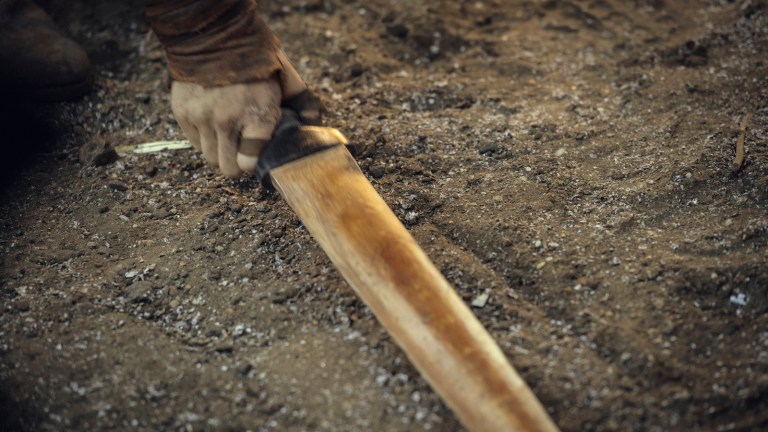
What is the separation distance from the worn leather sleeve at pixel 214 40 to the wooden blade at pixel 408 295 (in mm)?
332

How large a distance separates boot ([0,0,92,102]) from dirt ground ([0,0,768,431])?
7cm

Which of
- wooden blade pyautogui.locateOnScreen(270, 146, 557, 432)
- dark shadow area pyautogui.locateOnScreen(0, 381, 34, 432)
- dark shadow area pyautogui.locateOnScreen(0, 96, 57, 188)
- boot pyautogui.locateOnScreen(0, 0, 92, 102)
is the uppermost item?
wooden blade pyautogui.locateOnScreen(270, 146, 557, 432)

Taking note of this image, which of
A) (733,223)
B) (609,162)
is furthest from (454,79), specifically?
(733,223)

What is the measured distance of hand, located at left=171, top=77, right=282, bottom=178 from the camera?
189cm

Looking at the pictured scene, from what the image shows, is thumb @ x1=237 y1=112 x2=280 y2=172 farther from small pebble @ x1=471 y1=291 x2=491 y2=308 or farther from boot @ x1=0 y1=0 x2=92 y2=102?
boot @ x1=0 y1=0 x2=92 y2=102

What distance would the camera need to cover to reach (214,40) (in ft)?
6.34

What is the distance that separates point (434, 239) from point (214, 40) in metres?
0.88

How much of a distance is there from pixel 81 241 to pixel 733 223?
2.02m

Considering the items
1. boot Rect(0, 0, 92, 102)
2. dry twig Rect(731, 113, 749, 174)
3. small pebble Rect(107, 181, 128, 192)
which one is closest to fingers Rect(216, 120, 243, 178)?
small pebble Rect(107, 181, 128, 192)

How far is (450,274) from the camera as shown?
1.87 metres

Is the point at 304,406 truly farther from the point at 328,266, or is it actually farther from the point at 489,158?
the point at 489,158

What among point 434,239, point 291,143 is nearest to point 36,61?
point 291,143

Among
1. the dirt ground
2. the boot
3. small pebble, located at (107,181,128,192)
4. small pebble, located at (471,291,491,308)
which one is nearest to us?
the dirt ground

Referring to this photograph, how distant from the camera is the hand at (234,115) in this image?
6.19 ft
